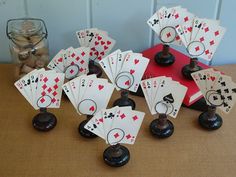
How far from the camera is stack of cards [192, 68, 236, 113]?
909mm

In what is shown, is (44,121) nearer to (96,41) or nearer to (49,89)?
(49,89)

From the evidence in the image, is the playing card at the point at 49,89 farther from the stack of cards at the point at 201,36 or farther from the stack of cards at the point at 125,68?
the stack of cards at the point at 201,36

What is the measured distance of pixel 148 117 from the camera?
3.36ft

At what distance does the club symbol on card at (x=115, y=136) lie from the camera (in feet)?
2.80

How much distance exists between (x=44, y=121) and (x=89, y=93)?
16cm

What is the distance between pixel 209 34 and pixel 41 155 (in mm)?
566

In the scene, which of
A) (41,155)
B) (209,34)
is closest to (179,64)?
(209,34)

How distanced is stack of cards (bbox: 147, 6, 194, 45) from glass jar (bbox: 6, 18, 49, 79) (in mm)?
341

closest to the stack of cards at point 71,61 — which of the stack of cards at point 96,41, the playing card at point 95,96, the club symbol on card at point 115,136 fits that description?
the stack of cards at point 96,41

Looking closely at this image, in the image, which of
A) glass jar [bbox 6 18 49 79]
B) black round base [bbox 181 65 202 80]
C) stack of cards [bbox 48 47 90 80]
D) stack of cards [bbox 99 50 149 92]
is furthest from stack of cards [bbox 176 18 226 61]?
glass jar [bbox 6 18 49 79]

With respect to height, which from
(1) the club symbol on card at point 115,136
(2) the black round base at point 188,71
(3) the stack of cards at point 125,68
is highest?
(3) the stack of cards at point 125,68

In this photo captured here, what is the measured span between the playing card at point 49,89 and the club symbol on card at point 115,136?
0.62ft

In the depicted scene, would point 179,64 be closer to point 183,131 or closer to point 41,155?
point 183,131

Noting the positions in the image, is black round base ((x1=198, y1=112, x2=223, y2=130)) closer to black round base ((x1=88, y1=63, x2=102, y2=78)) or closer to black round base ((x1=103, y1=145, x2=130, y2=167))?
black round base ((x1=103, y1=145, x2=130, y2=167))
